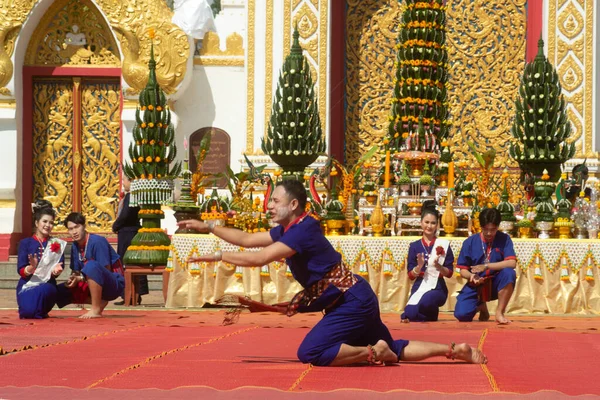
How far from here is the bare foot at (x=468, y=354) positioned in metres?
7.41

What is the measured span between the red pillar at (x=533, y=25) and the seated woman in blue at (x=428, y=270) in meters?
8.78

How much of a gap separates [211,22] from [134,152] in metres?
5.17

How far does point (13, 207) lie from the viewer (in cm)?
1892

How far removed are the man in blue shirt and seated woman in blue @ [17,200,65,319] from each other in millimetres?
3322

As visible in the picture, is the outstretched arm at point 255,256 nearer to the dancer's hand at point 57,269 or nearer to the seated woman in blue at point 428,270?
the seated woman in blue at point 428,270

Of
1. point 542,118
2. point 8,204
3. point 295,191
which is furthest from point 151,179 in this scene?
point 295,191

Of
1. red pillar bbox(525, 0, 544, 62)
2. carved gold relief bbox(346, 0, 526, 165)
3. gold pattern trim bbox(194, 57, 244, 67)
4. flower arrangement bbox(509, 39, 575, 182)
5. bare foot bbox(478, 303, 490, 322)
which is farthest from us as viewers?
carved gold relief bbox(346, 0, 526, 165)

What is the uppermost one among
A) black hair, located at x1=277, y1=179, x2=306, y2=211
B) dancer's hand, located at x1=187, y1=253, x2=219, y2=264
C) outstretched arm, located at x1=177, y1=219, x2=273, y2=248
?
black hair, located at x1=277, y1=179, x2=306, y2=211

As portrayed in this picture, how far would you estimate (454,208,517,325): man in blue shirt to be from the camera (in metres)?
11.1

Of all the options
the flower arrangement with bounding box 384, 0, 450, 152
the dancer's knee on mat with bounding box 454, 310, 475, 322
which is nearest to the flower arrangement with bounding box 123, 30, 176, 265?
the flower arrangement with bounding box 384, 0, 450, 152

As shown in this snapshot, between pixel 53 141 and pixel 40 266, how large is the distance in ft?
28.8

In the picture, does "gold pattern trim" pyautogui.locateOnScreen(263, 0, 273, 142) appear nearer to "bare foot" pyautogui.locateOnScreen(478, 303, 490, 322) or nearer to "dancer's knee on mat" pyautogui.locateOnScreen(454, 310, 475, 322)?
"bare foot" pyautogui.locateOnScreen(478, 303, 490, 322)

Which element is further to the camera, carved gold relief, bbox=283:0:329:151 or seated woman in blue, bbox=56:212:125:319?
carved gold relief, bbox=283:0:329:151

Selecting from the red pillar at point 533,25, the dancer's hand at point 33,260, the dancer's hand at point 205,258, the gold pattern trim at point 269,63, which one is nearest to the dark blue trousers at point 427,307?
the dancer's hand at point 33,260
